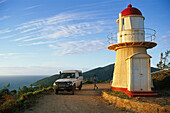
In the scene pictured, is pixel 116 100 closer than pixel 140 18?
Yes

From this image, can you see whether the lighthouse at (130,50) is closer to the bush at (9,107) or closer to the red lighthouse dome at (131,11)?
the red lighthouse dome at (131,11)

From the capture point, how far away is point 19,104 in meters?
9.45

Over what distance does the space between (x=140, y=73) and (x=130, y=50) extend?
2610mm

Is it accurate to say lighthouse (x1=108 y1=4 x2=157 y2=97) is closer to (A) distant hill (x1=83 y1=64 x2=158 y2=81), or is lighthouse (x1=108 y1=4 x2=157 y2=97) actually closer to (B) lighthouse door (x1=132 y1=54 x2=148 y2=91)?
(B) lighthouse door (x1=132 y1=54 x2=148 y2=91)

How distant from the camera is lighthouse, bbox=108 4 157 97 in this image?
11.3m

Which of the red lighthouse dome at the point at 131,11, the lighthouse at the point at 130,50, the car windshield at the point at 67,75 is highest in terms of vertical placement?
the red lighthouse dome at the point at 131,11

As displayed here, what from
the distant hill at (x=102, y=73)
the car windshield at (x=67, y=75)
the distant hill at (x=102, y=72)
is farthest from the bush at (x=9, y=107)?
the distant hill at (x=102, y=72)

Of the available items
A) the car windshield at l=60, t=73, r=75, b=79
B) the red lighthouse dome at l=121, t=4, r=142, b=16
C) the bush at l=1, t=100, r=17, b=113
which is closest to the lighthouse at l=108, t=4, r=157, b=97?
the red lighthouse dome at l=121, t=4, r=142, b=16

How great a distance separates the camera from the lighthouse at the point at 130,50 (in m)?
11.3

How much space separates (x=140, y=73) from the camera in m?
11.3

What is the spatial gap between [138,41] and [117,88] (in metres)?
4.28

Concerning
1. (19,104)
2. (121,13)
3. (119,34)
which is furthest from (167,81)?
(19,104)

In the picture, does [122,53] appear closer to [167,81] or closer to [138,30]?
[138,30]

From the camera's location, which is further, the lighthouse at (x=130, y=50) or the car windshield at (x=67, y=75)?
the car windshield at (x=67, y=75)
